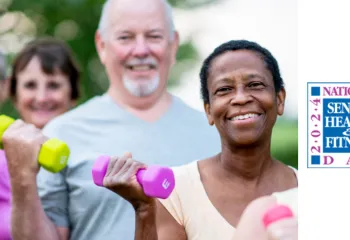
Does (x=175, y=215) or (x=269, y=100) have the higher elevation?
(x=269, y=100)

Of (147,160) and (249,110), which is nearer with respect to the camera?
(249,110)

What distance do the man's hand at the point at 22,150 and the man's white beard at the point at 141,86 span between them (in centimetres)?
19

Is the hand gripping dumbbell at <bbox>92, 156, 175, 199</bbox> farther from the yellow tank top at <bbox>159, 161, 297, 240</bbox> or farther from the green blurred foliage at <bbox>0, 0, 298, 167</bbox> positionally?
the green blurred foliage at <bbox>0, 0, 298, 167</bbox>

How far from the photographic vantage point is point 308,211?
3.20 feet

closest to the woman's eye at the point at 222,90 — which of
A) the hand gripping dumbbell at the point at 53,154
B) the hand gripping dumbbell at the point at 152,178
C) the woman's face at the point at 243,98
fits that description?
the woman's face at the point at 243,98

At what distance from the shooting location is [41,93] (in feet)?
5.10

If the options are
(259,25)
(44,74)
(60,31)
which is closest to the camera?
(259,25)

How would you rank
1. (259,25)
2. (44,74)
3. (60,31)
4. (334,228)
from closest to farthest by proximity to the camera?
1. (334,228)
2. (259,25)
3. (44,74)
4. (60,31)

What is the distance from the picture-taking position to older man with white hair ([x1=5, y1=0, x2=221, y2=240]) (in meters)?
1.25

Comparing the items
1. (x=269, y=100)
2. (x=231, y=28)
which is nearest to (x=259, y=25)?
(x=231, y=28)

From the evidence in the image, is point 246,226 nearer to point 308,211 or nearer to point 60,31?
point 308,211

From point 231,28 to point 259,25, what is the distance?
0.08 metres

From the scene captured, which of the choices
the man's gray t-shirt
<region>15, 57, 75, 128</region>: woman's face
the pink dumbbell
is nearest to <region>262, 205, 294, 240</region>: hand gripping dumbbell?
the pink dumbbell

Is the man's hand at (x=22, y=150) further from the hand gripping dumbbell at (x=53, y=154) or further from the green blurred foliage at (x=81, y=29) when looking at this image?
the green blurred foliage at (x=81, y=29)
